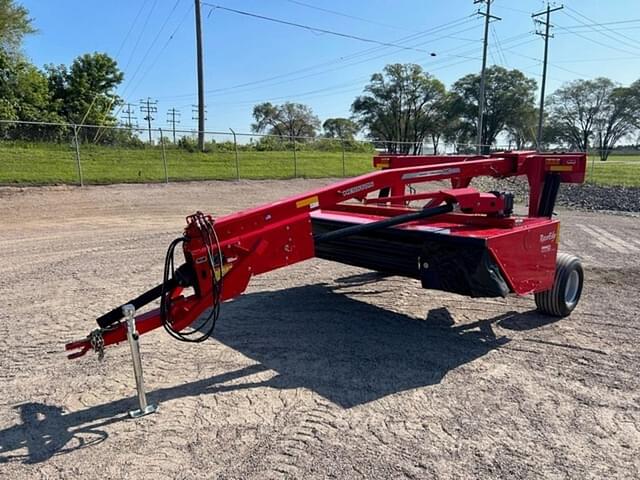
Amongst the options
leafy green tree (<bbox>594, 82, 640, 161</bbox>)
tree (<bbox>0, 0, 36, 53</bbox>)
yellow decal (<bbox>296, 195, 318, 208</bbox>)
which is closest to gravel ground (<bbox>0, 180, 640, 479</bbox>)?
yellow decal (<bbox>296, 195, 318, 208</bbox>)

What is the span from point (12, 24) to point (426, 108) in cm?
5780

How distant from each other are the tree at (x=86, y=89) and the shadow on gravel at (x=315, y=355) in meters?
42.8

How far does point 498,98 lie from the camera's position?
76.8 m

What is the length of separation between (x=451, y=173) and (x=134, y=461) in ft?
11.0

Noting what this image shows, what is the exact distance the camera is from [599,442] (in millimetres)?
3088

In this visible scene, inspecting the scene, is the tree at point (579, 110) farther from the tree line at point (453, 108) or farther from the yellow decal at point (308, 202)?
the yellow decal at point (308, 202)

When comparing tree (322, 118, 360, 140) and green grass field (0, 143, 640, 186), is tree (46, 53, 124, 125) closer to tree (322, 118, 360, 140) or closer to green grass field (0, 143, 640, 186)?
green grass field (0, 143, 640, 186)

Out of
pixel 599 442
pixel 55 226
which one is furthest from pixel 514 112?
pixel 599 442

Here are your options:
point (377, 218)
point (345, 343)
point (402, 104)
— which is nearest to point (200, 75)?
point (377, 218)

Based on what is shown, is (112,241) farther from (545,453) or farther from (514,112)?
(514,112)

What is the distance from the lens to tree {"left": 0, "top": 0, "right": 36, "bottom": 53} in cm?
2962

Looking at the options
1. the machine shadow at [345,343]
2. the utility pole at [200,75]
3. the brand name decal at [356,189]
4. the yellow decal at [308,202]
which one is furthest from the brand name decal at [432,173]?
the utility pole at [200,75]

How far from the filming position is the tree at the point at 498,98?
249 feet

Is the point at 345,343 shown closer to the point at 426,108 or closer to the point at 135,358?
the point at 135,358
